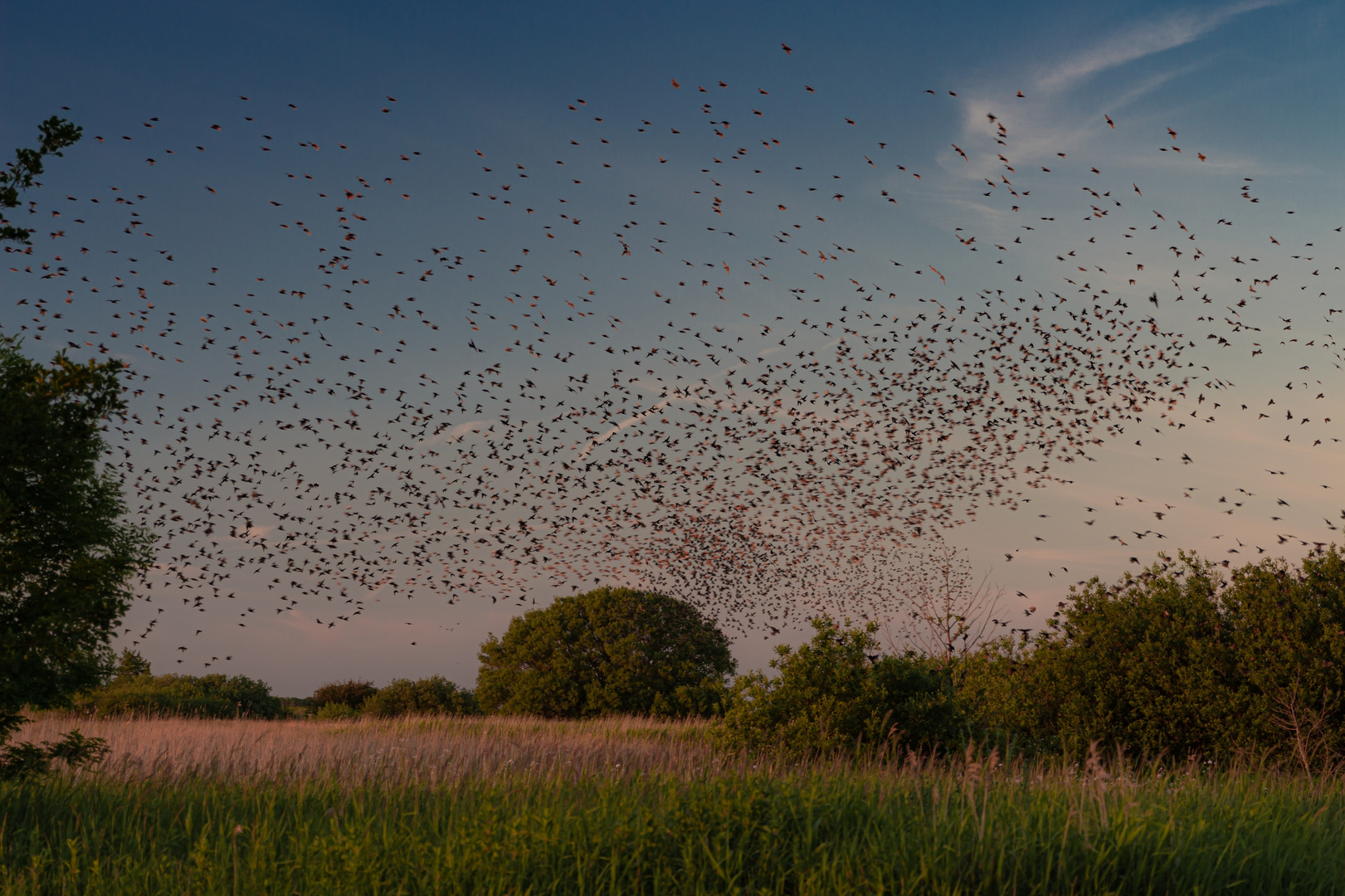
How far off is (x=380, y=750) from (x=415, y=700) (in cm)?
3228

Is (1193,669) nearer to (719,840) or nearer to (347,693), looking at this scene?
Answer: (719,840)

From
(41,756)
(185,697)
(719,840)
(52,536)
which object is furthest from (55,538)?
(185,697)

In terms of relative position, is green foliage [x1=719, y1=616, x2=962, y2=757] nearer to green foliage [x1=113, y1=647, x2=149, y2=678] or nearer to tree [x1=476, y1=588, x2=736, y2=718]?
tree [x1=476, y1=588, x2=736, y2=718]

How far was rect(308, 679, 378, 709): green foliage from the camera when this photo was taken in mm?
48094

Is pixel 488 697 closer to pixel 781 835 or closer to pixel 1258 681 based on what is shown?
pixel 1258 681

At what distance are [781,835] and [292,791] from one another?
24.6 ft

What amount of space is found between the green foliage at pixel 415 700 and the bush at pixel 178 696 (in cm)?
490

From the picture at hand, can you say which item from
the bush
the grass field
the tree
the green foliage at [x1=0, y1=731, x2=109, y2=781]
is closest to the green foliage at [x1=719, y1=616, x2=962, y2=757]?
the grass field

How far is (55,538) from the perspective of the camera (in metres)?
13.4

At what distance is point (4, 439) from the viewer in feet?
40.2

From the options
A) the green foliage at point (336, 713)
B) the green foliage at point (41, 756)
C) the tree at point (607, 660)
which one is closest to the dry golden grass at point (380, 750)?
the green foliage at point (41, 756)

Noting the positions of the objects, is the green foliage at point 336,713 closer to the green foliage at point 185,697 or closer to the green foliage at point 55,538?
the green foliage at point 185,697

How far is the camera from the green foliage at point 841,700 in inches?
661

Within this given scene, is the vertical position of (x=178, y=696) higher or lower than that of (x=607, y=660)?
lower
